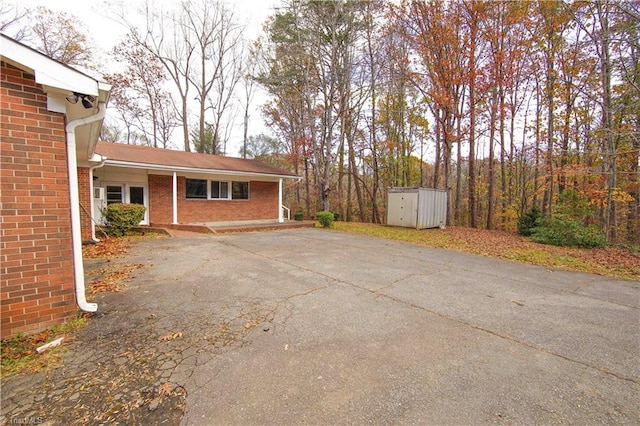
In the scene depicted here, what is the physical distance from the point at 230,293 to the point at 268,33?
62.9 ft

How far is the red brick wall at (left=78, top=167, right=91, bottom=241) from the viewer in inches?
322

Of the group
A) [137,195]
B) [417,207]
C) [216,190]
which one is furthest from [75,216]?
[417,207]

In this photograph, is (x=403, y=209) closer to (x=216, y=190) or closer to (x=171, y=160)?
(x=216, y=190)

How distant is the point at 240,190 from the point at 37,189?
11767 millimetres

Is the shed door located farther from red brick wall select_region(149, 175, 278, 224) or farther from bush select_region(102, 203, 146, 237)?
bush select_region(102, 203, 146, 237)

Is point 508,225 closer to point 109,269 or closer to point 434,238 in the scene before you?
point 434,238

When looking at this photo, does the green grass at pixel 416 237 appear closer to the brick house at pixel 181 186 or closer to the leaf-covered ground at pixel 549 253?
the leaf-covered ground at pixel 549 253

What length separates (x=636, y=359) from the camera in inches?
105

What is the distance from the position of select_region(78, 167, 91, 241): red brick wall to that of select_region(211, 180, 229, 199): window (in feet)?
17.4

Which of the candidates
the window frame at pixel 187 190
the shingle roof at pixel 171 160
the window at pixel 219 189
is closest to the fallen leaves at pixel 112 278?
the shingle roof at pixel 171 160

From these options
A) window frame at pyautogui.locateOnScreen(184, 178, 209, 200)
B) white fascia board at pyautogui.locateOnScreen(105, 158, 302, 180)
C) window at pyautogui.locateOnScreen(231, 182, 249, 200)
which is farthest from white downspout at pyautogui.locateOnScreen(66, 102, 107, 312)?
window at pyautogui.locateOnScreen(231, 182, 249, 200)

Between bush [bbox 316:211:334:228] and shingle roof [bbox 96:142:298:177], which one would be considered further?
bush [bbox 316:211:334:228]

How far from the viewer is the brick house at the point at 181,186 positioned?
10.7 metres

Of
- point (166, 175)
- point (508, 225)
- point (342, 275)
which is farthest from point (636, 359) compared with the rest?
point (508, 225)
